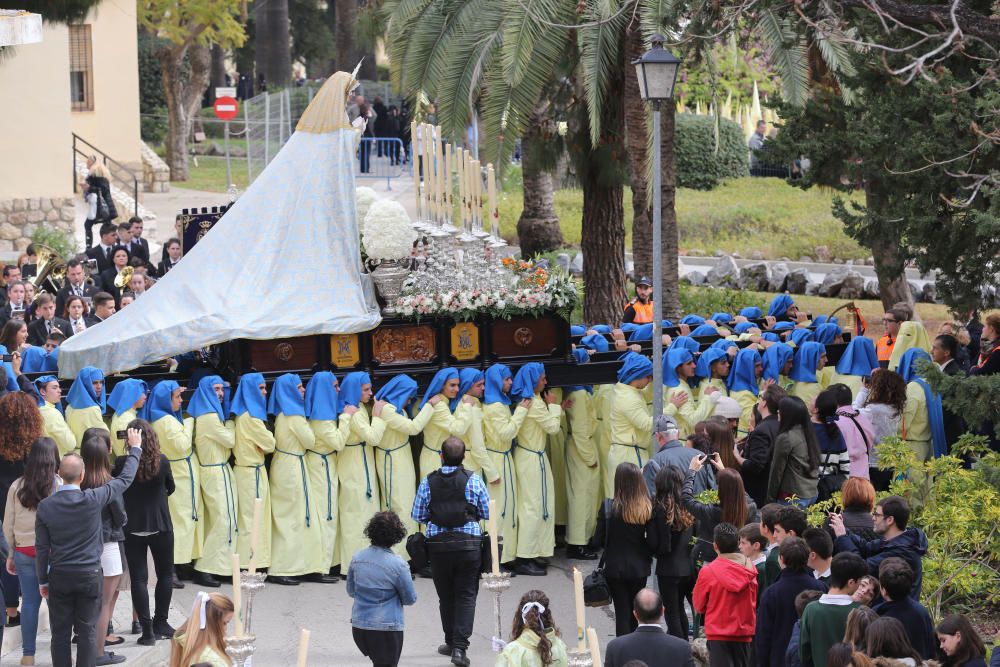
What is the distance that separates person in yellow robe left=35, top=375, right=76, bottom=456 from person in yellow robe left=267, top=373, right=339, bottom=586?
1624 mm

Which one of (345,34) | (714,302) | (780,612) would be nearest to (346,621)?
(780,612)

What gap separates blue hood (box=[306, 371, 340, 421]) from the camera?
1230 cm

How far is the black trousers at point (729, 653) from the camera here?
9.11m

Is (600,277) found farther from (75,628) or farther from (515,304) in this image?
(75,628)

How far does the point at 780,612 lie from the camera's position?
8.43 meters

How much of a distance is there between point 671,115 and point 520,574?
593 centimetres

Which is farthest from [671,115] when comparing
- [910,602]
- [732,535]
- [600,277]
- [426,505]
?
[910,602]

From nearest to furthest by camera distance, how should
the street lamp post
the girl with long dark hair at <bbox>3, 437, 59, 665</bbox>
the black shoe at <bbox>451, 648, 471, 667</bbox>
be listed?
the girl with long dark hair at <bbox>3, 437, 59, 665</bbox> < the black shoe at <bbox>451, 648, 471, 667</bbox> < the street lamp post

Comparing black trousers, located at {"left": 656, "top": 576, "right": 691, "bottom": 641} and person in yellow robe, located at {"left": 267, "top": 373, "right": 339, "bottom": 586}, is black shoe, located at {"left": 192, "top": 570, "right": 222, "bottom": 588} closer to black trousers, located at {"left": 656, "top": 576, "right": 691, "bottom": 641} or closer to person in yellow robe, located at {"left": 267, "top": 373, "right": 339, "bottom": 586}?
person in yellow robe, located at {"left": 267, "top": 373, "right": 339, "bottom": 586}

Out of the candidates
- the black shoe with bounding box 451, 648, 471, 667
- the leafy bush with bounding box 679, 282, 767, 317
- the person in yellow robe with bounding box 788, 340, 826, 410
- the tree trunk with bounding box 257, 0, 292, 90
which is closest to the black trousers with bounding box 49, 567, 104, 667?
the black shoe with bounding box 451, 648, 471, 667

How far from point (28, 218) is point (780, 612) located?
19.4m

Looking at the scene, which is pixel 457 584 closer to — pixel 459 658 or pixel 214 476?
pixel 459 658

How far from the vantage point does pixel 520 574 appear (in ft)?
42.8

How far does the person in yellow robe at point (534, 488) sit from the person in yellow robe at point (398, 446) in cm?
90
